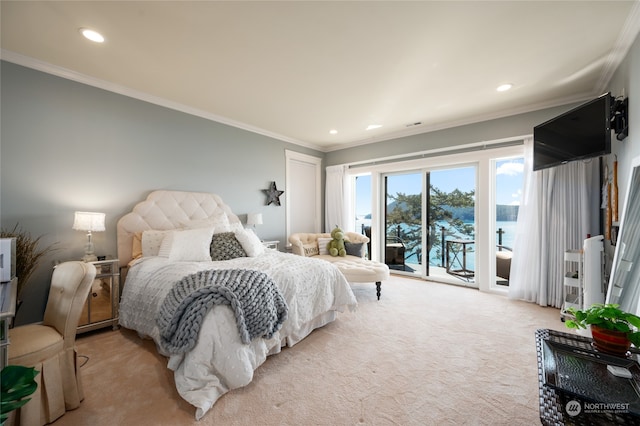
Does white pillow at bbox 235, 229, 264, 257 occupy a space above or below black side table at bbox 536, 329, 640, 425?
above

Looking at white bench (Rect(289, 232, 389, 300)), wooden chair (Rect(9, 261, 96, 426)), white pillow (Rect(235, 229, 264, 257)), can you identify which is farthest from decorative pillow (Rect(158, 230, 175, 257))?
white bench (Rect(289, 232, 389, 300))

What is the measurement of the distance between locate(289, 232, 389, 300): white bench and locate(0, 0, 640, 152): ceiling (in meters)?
2.18

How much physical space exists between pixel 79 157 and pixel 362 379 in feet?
11.4

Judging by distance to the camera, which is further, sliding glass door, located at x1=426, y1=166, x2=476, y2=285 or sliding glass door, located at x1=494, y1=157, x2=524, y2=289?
sliding glass door, located at x1=426, y1=166, x2=476, y2=285

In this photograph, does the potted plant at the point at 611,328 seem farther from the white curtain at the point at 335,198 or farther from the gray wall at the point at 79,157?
the white curtain at the point at 335,198

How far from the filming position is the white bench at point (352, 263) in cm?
351

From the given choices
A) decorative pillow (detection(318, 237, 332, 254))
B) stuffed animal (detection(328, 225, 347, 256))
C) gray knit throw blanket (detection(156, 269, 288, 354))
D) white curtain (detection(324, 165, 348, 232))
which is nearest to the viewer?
gray knit throw blanket (detection(156, 269, 288, 354))

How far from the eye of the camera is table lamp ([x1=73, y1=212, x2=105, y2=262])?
251 centimetres

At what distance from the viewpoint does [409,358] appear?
2145 mm

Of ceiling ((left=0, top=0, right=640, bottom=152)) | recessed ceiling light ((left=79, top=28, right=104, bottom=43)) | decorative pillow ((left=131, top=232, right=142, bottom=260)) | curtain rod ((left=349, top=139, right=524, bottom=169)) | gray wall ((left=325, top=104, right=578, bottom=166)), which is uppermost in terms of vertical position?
ceiling ((left=0, top=0, right=640, bottom=152))

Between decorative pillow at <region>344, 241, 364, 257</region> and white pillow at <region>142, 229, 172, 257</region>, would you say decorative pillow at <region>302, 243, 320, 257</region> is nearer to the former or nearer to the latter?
decorative pillow at <region>344, 241, 364, 257</region>

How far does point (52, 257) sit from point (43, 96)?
1587 mm

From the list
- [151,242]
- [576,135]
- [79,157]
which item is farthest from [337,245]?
[79,157]

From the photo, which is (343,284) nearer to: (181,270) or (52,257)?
(181,270)
